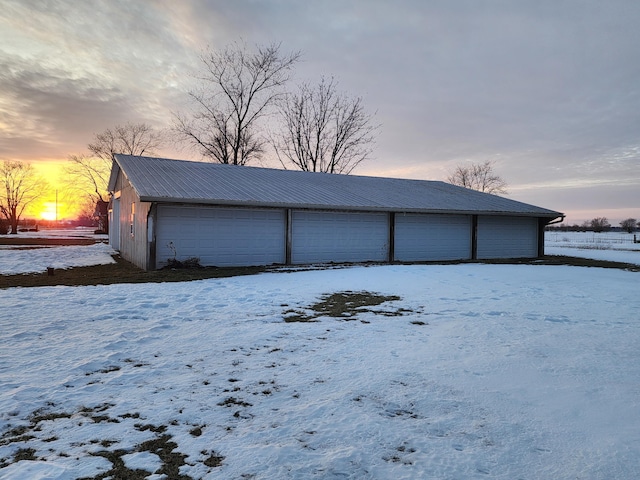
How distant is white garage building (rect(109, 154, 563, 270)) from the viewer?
42.3 ft

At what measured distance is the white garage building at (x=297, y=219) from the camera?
42.3 feet

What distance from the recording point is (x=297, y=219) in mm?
14883

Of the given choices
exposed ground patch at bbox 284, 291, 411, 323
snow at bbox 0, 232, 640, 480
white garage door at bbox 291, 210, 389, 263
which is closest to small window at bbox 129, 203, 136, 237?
white garage door at bbox 291, 210, 389, 263

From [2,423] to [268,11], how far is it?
1483 cm

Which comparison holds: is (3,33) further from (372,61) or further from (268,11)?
(372,61)

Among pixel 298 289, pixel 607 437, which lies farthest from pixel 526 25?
pixel 607 437

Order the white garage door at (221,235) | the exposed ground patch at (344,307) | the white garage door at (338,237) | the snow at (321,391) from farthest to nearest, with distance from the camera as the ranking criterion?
the white garage door at (338,237) → the white garage door at (221,235) → the exposed ground patch at (344,307) → the snow at (321,391)

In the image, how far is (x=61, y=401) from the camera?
3.16 meters

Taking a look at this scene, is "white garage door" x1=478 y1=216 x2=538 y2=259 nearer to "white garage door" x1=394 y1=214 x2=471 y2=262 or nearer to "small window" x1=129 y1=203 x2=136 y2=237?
"white garage door" x1=394 y1=214 x2=471 y2=262

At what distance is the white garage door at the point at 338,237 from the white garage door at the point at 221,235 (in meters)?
0.75

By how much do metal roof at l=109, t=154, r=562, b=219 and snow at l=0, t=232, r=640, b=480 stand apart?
673 centimetres

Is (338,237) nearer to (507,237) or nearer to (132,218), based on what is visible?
(132,218)

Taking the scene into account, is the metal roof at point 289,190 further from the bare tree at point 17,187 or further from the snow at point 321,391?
the bare tree at point 17,187

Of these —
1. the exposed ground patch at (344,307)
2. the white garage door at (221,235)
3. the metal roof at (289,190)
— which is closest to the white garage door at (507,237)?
the metal roof at (289,190)
